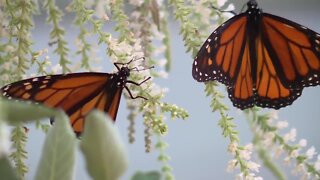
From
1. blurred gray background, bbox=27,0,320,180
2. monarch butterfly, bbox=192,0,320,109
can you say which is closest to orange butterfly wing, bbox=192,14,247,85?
monarch butterfly, bbox=192,0,320,109

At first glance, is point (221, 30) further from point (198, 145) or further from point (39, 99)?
point (198, 145)

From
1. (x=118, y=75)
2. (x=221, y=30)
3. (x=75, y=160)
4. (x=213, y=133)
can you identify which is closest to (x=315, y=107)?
(x=213, y=133)

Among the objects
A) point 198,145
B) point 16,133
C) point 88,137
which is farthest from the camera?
point 198,145

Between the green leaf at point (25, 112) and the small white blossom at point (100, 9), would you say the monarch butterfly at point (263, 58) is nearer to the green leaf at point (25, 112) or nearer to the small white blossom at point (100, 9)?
the small white blossom at point (100, 9)

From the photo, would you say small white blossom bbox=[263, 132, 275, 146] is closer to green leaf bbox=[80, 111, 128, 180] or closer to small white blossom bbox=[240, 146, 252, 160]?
small white blossom bbox=[240, 146, 252, 160]

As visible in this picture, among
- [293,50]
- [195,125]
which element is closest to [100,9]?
[293,50]

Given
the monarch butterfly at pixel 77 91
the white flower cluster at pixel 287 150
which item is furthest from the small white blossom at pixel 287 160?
the monarch butterfly at pixel 77 91
